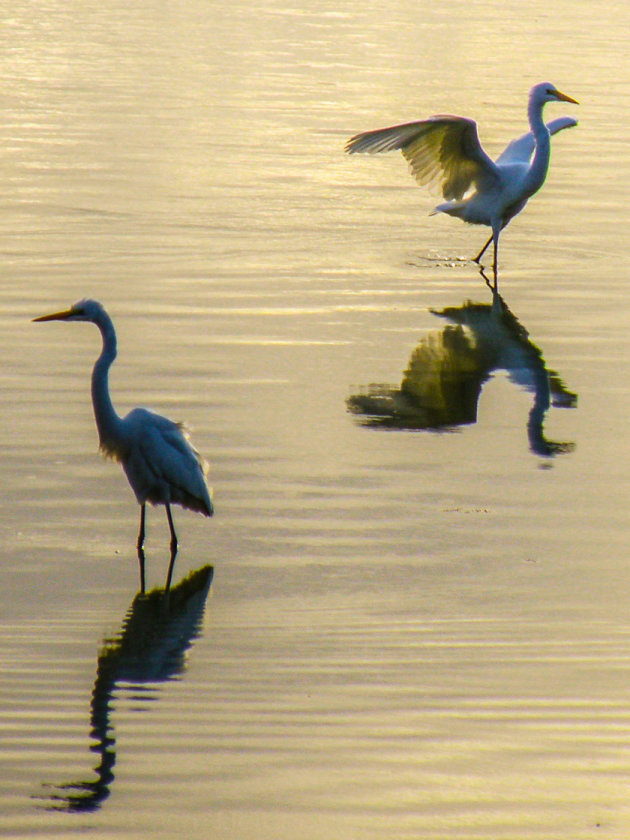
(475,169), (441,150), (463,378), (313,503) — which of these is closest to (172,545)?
(313,503)

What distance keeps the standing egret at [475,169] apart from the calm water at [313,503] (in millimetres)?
532

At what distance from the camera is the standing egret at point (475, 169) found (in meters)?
13.9

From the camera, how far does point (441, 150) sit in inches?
560

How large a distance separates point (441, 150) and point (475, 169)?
38cm

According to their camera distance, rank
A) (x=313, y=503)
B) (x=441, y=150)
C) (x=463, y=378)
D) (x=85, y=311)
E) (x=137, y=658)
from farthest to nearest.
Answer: (x=441, y=150), (x=463, y=378), (x=313, y=503), (x=85, y=311), (x=137, y=658)

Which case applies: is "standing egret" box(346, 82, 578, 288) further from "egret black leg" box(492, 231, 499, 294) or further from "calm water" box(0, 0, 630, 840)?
"calm water" box(0, 0, 630, 840)

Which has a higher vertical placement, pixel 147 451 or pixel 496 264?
A: pixel 147 451

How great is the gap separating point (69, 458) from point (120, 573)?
1569mm

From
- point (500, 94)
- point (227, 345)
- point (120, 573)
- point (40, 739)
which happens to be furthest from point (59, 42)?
point (40, 739)

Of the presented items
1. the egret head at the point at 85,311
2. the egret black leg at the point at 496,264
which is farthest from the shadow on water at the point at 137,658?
the egret black leg at the point at 496,264

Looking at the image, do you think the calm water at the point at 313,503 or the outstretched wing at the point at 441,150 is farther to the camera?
the outstretched wing at the point at 441,150

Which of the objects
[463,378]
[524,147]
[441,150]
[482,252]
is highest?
[441,150]

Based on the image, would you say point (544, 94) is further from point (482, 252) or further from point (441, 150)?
point (482, 252)

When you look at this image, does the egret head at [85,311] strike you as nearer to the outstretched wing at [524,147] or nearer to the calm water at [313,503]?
the calm water at [313,503]
